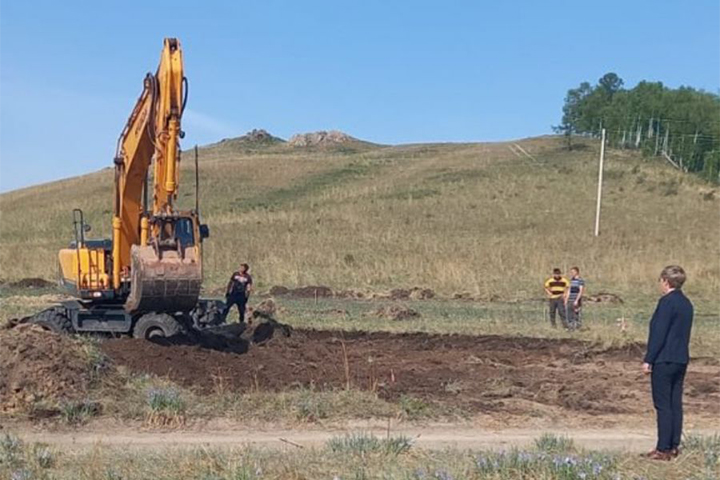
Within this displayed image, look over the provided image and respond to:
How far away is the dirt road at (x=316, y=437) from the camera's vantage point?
9.76m

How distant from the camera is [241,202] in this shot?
207ft

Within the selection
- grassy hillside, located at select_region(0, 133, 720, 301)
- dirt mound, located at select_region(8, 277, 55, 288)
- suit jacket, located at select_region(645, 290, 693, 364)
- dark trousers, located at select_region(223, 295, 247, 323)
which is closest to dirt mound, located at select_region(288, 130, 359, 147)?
grassy hillside, located at select_region(0, 133, 720, 301)

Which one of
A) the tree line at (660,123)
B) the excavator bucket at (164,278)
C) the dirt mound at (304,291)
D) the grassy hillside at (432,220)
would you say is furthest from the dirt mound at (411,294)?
the tree line at (660,123)

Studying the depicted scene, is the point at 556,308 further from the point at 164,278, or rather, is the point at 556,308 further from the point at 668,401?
the point at 668,401

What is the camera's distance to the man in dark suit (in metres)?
8.67

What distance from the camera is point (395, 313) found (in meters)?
23.7

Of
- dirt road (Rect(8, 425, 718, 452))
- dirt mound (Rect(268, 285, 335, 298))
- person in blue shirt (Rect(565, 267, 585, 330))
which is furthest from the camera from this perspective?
dirt mound (Rect(268, 285, 335, 298))

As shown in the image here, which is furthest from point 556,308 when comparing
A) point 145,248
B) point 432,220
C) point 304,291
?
point 432,220

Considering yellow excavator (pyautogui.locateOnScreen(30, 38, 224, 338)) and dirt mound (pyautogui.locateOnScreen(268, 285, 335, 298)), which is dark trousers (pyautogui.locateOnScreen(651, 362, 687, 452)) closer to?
yellow excavator (pyautogui.locateOnScreen(30, 38, 224, 338))

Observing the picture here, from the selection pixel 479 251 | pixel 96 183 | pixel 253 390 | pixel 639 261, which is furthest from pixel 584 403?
pixel 96 183

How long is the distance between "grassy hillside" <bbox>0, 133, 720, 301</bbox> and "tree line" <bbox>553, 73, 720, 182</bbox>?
5220 mm

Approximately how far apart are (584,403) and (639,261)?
1010 inches

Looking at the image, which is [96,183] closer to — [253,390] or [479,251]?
[479,251]

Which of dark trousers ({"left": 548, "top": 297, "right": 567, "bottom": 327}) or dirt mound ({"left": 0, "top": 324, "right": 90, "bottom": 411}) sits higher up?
dirt mound ({"left": 0, "top": 324, "right": 90, "bottom": 411})
